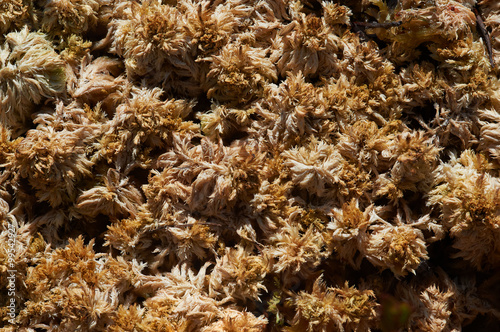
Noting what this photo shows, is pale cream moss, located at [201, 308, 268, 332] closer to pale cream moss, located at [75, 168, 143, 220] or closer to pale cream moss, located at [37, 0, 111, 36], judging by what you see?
pale cream moss, located at [75, 168, 143, 220]

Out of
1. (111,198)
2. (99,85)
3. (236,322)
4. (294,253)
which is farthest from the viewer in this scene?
(99,85)

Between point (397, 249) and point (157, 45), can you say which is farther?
point (157, 45)

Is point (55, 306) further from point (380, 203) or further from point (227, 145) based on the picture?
point (380, 203)

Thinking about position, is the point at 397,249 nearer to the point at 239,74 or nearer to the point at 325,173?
the point at 325,173

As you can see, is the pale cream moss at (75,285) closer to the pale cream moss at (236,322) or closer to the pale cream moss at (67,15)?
the pale cream moss at (236,322)

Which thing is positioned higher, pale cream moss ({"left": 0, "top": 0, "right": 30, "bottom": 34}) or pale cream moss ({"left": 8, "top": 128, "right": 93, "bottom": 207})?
pale cream moss ({"left": 0, "top": 0, "right": 30, "bottom": 34})

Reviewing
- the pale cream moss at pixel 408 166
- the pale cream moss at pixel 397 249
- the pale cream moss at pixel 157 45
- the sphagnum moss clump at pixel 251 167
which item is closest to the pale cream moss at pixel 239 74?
the sphagnum moss clump at pixel 251 167

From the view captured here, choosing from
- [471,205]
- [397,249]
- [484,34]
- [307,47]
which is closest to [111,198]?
[307,47]

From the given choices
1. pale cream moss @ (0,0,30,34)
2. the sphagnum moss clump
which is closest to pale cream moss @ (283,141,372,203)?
the sphagnum moss clump

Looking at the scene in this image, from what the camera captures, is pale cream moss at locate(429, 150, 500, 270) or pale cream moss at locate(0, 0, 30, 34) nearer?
pale cream moss at locate(429, 150, 500, 270)
